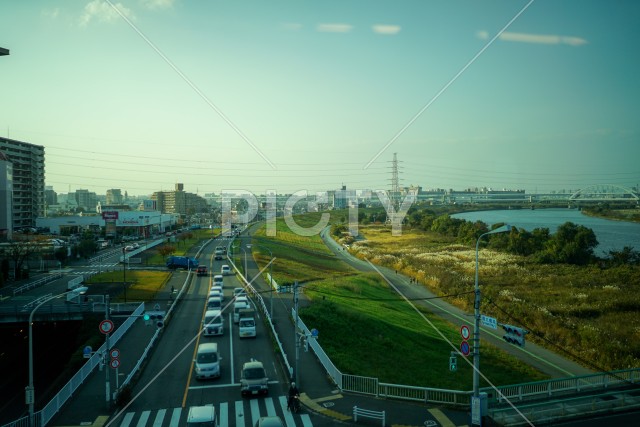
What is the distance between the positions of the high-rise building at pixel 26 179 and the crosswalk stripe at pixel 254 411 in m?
74.8

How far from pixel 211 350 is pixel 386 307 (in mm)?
18006

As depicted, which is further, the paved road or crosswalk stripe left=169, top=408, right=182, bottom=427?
the paved road

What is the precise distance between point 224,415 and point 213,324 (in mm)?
9130

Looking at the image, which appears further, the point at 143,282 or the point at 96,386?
the point at 143,282

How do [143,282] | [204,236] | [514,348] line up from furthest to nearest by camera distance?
1. [204,236]
2. [143,282]
3. [514,348]

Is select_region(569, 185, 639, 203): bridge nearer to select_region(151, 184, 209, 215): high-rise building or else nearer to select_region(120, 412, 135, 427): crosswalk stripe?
select_region(120, 412, 135, 427): crosswalk stripe

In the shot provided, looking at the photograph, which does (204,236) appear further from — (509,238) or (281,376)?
(281,376)

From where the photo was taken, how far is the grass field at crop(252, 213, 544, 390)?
2058cm

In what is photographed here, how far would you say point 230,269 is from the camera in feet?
141

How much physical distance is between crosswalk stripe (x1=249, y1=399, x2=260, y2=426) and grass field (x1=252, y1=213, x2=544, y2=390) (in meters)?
5.45

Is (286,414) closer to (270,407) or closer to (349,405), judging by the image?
(270,407)

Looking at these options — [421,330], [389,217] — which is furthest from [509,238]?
[389,217]

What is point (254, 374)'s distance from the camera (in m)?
15.9

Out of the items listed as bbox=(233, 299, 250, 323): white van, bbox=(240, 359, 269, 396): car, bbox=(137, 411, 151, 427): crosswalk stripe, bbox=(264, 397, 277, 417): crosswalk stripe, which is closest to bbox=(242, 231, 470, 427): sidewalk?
bbox=(264, 397, 277, 417): crosswalk stripe
